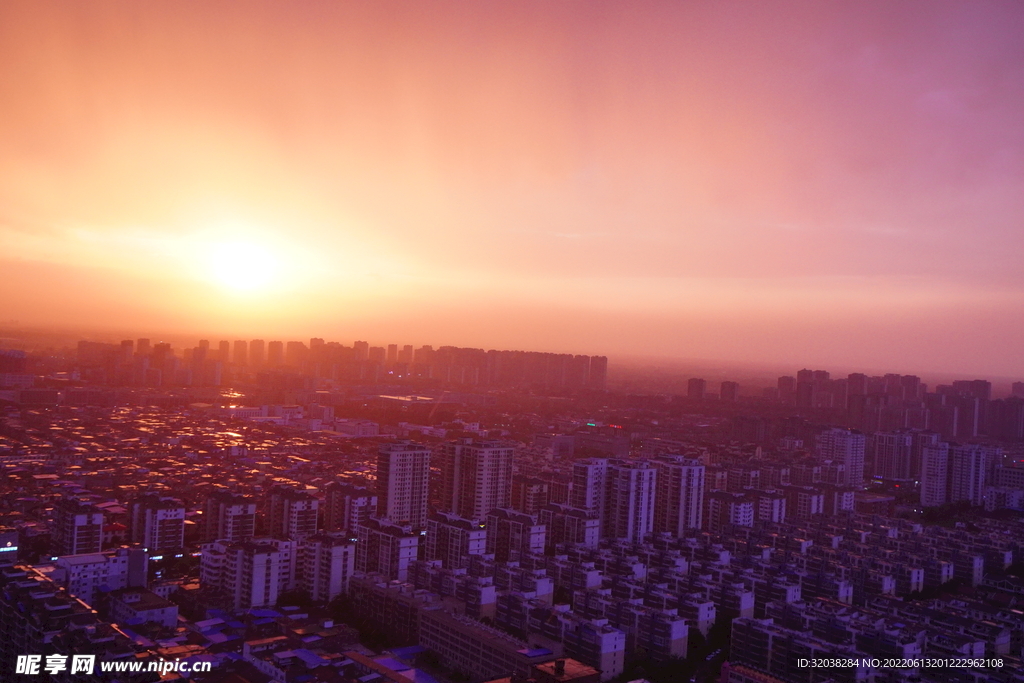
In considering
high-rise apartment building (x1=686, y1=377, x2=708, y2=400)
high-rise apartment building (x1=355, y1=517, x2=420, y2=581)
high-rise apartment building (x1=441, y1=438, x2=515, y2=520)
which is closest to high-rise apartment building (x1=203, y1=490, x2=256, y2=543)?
high-rise apartment building (x1=355, y1=517, x2=420, y2=581)

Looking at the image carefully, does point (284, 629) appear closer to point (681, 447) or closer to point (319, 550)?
point (319, 550)

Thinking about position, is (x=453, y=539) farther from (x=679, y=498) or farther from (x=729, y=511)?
(x=729, y=511)

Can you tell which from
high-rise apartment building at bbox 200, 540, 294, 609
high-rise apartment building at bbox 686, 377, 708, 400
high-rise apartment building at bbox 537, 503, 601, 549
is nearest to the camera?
high-rise apartment building at bbox 200, 540, 294, 609

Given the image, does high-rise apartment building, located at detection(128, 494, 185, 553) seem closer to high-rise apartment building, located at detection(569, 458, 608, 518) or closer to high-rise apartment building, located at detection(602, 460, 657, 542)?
high-rise apartment building, located at detection(569, 458, 608, 518)

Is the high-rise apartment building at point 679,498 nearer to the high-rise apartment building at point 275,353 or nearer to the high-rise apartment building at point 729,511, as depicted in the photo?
the high-rise apartment building at point 729,511

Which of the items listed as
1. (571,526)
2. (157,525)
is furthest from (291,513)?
(571,526)

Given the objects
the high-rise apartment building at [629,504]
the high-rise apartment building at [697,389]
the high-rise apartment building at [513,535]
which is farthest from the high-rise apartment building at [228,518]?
the high-rise apartment building at [697,389]

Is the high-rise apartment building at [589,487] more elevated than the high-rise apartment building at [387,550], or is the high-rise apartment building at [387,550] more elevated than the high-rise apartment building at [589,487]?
the high-rise apartment building at [589,487]
